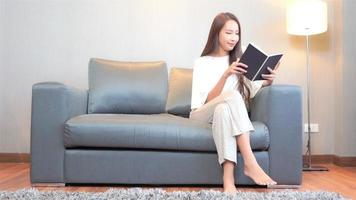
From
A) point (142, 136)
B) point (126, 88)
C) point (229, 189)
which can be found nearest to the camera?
point (229, 189)

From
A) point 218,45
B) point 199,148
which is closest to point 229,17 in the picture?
point 218,45

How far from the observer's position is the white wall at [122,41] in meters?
3.43

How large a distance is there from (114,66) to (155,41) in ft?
1.73

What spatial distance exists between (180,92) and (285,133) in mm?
927

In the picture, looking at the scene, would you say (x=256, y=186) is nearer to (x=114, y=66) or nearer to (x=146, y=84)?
(x=146, y=84)

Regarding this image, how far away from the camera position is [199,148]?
231 cm

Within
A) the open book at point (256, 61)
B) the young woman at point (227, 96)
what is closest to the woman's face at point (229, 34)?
the young woman at point (227, 96)

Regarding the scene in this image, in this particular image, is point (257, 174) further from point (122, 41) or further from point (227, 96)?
point (122, 41)

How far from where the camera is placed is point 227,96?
2215mm

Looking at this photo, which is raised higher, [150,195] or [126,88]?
[126,88]

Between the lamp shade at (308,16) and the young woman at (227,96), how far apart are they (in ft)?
2.83

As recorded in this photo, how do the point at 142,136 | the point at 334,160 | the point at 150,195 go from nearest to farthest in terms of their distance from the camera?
the point at 150,195, the point at 142,136, the point at 334,160

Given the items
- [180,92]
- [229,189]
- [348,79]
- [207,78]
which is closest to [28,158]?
[180,92]

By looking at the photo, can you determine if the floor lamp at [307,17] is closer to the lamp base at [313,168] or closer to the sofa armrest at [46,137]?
the lamp base at [313,168]
